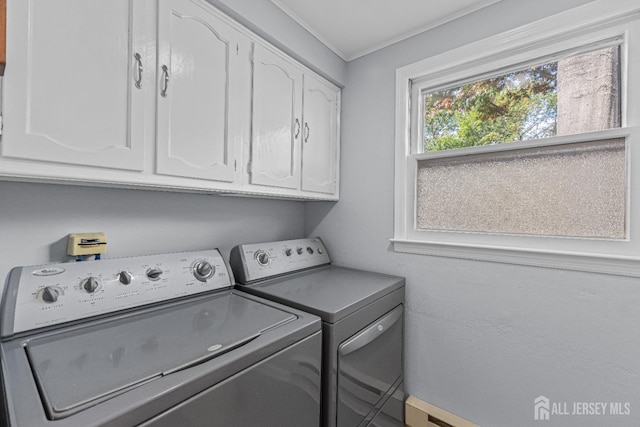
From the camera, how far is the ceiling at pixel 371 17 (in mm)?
1471

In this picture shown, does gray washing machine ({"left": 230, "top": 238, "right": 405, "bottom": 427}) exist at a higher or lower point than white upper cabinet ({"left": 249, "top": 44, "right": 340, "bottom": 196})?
lower

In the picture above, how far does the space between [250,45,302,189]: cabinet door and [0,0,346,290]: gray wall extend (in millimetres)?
127

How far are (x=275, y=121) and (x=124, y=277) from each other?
101 cm

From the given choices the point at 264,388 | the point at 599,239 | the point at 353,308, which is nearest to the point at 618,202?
the point at 599,239

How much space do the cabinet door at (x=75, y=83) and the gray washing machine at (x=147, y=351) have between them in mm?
441

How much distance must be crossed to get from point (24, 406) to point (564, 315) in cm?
185

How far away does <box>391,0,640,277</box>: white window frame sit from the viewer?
3.83 feet

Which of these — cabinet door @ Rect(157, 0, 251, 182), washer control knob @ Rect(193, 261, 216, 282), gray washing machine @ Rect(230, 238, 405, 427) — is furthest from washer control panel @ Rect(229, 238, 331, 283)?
cabinet door @ Rect(157, 0, 251, 182)

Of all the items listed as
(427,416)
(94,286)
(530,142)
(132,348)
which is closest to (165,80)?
(94,286)

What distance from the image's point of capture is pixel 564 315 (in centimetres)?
128

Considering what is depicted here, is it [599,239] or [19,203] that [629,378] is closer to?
[599,239]

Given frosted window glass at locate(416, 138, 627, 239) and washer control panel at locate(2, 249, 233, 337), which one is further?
frosted window glass at locate(416, 138, 627, 239)

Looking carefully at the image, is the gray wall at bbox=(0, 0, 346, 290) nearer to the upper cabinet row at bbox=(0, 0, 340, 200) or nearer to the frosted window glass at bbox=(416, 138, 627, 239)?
the upper cabinet row at bbox=(0, 0, 340, 200)

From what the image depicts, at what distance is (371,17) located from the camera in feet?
5.17
